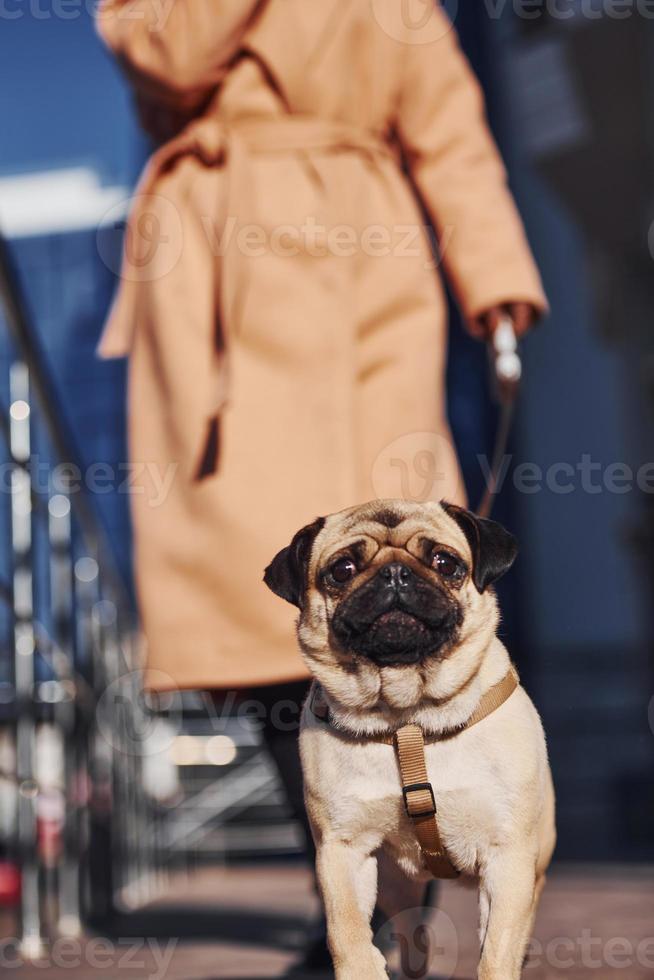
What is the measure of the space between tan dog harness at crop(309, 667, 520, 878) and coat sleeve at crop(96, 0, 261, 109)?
120 centimetres

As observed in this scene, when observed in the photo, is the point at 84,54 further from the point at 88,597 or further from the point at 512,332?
the point at 512,332

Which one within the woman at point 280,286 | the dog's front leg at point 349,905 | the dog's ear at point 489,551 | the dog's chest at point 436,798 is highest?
the woman at point 280,286

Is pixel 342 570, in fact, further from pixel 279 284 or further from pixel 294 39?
pixel 294 39

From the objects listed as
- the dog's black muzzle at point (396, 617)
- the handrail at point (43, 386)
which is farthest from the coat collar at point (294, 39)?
the dog's black muzzle at point (396, 617)

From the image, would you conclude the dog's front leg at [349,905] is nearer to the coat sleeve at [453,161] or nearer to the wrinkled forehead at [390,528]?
the wrinkled forehead at [390,528]

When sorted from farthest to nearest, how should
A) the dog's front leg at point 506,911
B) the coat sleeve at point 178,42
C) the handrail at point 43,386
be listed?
1. the handrail at point 43,386
2. the coat sleeve at point 178,42
3. the dog's front leg at point 506,911

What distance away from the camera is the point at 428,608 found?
3.99 ft

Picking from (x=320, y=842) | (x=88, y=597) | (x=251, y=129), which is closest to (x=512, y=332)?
(x=251, y=129)

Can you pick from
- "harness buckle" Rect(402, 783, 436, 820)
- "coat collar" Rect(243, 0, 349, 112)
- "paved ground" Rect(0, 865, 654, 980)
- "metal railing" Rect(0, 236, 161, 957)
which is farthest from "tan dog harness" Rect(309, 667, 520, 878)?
"metal railing" Rect(0, 236, 161, 957)

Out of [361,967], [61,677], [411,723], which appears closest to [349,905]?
[361,967]

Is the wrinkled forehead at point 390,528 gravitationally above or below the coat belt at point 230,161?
below

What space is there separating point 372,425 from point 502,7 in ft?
17.3

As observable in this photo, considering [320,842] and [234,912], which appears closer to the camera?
[320,842]

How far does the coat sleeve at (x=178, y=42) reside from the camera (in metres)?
2.00
